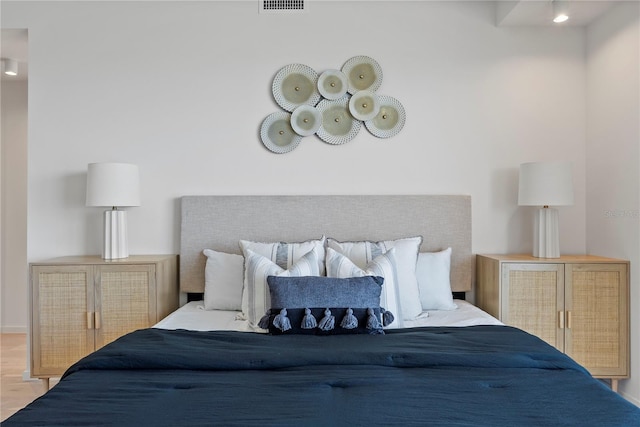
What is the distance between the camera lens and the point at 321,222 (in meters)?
3.51

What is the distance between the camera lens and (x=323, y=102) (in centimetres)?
358

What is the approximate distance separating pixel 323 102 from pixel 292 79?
0.84 ft

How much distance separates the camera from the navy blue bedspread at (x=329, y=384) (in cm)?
153

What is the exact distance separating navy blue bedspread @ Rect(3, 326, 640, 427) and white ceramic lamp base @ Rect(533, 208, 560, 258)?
1.15 meters

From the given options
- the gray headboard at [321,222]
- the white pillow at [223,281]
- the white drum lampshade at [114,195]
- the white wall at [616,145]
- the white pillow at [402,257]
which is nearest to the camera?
the white pillow at [402,257]

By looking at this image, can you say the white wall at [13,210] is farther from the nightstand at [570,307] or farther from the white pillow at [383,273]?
the nightstand at [570,307]

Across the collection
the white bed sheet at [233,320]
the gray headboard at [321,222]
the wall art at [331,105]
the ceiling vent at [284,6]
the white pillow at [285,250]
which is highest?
the ceiling vent at [284,6]

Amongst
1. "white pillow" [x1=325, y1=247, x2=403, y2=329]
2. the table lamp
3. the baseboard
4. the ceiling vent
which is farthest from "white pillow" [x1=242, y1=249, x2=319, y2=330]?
the baseboard

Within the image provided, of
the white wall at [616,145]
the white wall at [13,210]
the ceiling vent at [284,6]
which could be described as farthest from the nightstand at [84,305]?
the white wall at [616,145]

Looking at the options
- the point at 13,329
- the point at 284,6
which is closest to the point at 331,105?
the point at 284,6

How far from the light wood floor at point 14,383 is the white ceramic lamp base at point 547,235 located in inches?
126

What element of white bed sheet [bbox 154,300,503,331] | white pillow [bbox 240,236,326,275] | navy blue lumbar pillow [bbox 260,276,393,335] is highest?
white pillow [bbox 240,236,326,275]

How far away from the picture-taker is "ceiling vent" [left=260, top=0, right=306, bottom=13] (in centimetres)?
358

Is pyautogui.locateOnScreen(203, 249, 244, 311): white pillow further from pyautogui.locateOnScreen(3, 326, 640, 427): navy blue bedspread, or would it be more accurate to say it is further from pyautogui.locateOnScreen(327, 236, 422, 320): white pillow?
pyautogui.locateOnScreen(3, 326, 640, 427): navy blue bedspread
